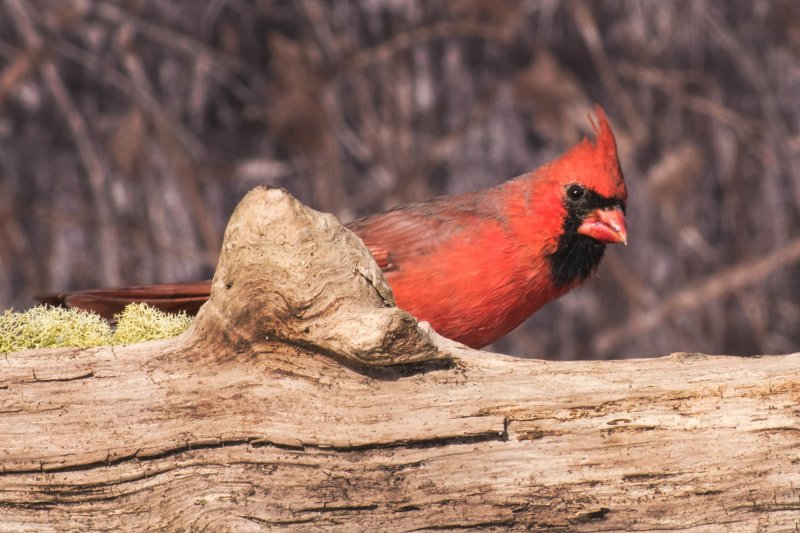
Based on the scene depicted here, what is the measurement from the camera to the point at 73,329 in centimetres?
259

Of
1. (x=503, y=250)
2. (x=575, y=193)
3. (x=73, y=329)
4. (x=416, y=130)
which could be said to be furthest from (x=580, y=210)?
(x=416, y=130)

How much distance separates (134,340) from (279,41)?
124 inches

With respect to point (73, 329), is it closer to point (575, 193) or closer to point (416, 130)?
point (575, 193)

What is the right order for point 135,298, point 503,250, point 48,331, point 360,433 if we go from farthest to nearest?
point 503,250
point 135,298
point 48,331
point 360,433

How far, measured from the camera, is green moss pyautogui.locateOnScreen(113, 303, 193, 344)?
263 centimetres

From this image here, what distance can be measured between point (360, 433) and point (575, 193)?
1.28 meters

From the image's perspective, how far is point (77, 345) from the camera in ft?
8.38

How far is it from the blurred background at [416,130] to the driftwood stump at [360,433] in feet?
9.86

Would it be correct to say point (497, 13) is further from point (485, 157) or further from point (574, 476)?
point (574, 476)

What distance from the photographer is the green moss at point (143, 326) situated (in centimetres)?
263

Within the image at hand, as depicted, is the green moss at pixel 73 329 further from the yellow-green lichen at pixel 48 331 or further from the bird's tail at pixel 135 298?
the bird's tail at pixel 135 298

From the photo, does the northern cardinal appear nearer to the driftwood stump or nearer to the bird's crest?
the bird's crest

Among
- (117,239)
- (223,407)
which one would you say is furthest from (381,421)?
(117,239)

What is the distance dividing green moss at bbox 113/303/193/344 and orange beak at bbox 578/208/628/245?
1192 mm
